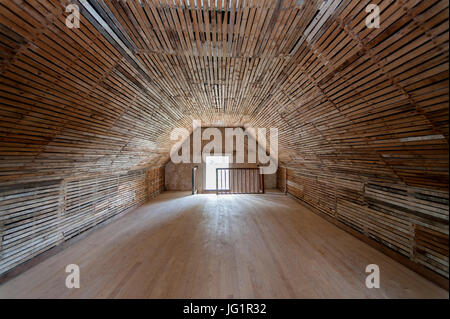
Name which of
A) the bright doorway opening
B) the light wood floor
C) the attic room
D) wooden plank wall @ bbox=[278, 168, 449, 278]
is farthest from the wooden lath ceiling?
the bright doorway opening

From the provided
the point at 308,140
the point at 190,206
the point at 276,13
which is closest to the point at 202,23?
the point at 276,13

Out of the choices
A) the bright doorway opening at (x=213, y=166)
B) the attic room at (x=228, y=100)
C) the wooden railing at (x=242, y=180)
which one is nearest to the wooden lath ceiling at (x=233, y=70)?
the attic room at (x=228, y=100)

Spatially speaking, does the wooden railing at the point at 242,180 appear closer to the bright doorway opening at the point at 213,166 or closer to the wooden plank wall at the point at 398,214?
the bright doorway opening at the point at 213,166

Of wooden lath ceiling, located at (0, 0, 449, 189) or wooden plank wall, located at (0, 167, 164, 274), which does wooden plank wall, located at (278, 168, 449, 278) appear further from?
wooden plank wall, located at (0, 167, 164, 274)

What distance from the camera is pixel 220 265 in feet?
6.73

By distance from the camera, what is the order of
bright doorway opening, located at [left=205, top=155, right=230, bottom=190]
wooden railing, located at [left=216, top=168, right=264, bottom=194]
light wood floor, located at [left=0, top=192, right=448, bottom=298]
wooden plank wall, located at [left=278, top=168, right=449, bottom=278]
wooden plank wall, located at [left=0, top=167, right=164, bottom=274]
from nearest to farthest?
light wood floor, located at [left=0, top=192, right=448, bottom=298]
wooden plank wall, located at [left=278, top=168, right=449, bottom=278]
wooden plank wall, located at [left=0, top=167, right=164, bottom=274]
wooden railing, located at [left=216, top=168, right=264, bottom=194]
bright doorway opening, located at [left=205, top=155, right=230, bottom=190]

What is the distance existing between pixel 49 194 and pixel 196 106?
9.56ft

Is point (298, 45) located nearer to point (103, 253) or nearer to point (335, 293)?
point (335, 293)

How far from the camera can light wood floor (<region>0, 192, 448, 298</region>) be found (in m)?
1.66

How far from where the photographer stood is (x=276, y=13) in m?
1.46

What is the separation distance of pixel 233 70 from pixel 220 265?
266cm

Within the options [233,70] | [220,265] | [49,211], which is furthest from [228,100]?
[49,211]

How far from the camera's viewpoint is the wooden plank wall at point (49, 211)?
1.92 meters

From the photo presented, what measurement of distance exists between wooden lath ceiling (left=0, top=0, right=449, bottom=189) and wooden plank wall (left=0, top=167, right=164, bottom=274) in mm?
268
